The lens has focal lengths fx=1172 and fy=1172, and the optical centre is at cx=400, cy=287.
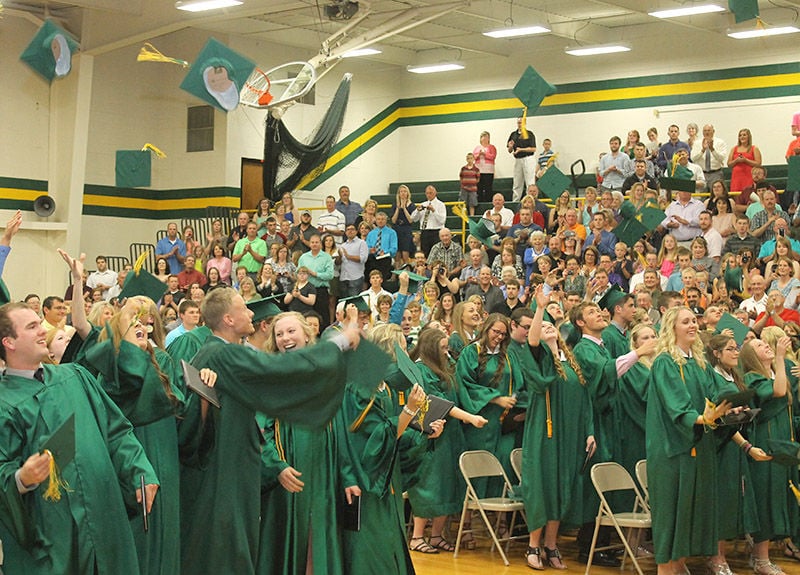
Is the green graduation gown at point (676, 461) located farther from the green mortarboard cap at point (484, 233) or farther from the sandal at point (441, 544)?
the green mortarboard cap at point (484, 233)

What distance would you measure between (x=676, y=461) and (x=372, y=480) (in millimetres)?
2737

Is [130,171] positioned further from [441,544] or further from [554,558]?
[554,558]

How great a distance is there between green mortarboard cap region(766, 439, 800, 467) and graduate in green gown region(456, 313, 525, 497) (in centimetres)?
207

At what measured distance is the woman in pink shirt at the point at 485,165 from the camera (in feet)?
72.4

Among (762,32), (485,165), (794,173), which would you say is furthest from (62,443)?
(762,32)

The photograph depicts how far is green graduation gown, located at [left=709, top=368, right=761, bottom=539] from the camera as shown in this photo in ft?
27.6

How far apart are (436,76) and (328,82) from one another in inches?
102

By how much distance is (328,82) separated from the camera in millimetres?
24734

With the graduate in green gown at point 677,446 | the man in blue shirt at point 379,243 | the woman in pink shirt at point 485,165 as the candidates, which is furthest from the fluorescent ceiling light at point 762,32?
the graduate in green gown at point 677,446

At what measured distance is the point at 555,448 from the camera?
909 cm

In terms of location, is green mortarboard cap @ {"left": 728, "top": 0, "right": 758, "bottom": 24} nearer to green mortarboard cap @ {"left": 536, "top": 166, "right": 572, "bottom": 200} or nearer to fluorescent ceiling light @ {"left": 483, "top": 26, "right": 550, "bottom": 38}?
green mortarboard cap @ {"left": 536, "top": 166, "right": 572, "bottom": 200}

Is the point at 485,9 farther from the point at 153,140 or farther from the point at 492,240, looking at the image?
the point at 153,140

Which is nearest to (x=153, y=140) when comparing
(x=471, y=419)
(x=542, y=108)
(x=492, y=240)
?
(x=542, y=108)

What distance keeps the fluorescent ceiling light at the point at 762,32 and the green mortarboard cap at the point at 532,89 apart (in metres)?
4.81
